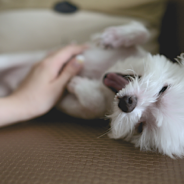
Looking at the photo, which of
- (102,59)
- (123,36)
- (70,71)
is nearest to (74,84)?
(70,71)

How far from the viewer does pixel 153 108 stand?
0.72 meters

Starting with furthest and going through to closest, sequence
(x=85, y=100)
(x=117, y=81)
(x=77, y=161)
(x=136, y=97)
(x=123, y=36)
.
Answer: (x=123, y=36) < (x=85, y=100) < (x=117, y=81) < (x=136, y=97) < (x=77, y=161)

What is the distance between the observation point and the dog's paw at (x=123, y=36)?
1.05 metres

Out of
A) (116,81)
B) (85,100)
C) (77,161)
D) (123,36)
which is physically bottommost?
(77,161)

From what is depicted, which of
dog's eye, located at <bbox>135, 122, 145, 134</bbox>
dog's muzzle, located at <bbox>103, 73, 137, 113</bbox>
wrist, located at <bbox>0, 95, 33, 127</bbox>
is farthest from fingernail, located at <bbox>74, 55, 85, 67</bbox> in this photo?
dog's eye, located at <bbox>135, 122, 145, 134</bbox>

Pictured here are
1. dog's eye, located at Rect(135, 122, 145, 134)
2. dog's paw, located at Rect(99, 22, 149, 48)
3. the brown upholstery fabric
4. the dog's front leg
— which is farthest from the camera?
dog's paw, located at Rect(99, 22, 149, 48)

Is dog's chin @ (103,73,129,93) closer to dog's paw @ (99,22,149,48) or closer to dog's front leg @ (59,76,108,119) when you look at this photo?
dog's front leg @ (59,76,108,119)

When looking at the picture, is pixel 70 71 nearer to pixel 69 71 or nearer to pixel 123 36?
pixel 69 71

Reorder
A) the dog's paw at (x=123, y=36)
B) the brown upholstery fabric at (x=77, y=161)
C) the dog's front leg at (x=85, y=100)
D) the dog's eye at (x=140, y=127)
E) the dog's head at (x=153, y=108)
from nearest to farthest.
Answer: the brown upholstery fabric at (x=77, y=161)
the dog's head at (x=153, y=108)
the dog's eye at (x=140, y=127)
the dog's front leg at (x=85, y=100)
the dog's paw at (x=123, y=36)

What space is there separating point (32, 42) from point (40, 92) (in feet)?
2.05

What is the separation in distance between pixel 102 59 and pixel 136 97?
0.44m

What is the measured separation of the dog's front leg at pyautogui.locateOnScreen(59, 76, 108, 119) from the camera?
3.04 ft

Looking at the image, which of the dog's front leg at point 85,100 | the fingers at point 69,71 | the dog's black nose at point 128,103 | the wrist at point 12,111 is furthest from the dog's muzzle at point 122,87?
the wrist at point 12,111

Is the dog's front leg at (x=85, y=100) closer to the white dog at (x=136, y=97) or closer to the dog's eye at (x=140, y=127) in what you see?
the white dog at (x=136, y=97)
